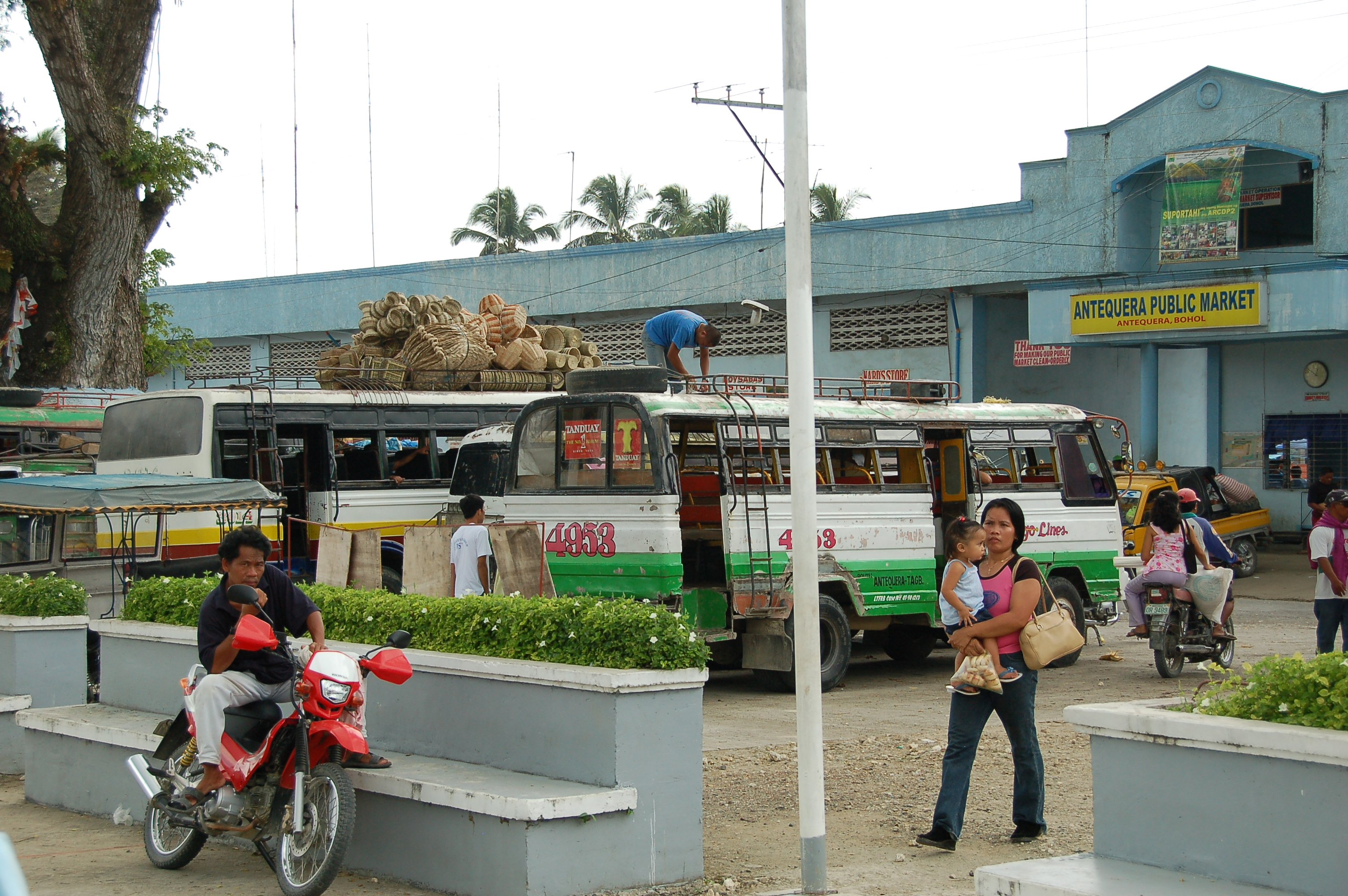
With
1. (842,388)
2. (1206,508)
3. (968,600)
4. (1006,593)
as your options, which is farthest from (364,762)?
(1206,508)

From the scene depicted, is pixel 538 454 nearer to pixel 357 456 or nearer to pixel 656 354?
pixel 656 354

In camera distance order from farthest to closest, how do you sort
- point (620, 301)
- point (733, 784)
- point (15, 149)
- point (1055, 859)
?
point (620, 301) → point (15, 149) → point (733, 784) → point (1055, 859)

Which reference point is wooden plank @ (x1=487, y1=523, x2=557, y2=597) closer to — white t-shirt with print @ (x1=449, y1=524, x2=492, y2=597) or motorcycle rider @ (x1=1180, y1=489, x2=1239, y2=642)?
white t-shirt with print @ (x1=449, y1=524, x2=492, y2=597)

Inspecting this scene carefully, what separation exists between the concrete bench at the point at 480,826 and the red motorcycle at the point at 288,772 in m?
0.29

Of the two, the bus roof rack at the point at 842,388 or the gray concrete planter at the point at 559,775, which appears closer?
the gray concrete planter at the point at 559,775

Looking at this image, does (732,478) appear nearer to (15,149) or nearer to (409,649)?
(409,649)

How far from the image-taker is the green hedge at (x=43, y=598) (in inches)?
381

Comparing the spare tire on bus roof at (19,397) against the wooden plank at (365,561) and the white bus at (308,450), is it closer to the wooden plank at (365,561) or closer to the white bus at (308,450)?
the white bus at (308,450)

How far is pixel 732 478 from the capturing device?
11523mm

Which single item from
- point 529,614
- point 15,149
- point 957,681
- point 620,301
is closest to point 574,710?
point 529,614

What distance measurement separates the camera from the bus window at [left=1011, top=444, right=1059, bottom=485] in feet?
45.2

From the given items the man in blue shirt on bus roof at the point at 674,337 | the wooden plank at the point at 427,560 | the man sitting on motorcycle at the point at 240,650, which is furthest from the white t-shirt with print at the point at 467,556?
the man sitting on motorcycle at the point at 240,650

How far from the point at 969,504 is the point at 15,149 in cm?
1515

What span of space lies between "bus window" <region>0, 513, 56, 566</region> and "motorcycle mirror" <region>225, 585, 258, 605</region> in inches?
274
